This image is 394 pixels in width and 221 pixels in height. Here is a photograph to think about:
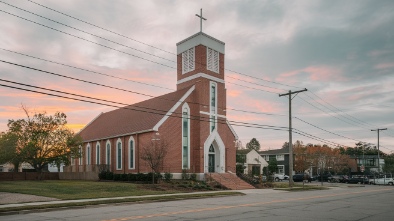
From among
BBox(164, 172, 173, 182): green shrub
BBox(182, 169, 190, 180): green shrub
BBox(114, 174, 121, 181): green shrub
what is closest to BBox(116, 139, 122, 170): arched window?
BBox(114, 174, 121, 181): green shrub

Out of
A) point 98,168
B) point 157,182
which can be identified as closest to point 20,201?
point 157,182

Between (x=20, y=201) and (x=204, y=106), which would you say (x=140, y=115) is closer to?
(x=204, y=106)

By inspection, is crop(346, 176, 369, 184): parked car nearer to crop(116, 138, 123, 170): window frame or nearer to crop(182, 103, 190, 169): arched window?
crop(182, 103, 190, 169): arched window

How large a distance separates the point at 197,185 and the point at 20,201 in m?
16.1

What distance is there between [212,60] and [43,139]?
2111cm

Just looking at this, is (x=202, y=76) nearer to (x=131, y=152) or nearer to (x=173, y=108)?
(x=173, y=108)

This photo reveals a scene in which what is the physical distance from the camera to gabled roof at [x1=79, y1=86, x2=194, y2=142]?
131 feet

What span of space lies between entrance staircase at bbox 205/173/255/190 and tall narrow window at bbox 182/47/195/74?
40.8 ft

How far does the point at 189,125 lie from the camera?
41625 mm

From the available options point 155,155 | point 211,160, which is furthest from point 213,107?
point 155,155

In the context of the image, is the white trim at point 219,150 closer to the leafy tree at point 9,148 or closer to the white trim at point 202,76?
the white trim at point 202,76

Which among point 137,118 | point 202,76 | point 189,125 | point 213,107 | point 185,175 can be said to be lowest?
point 185,175

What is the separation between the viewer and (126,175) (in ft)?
130

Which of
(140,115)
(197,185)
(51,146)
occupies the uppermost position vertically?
(140,115)
